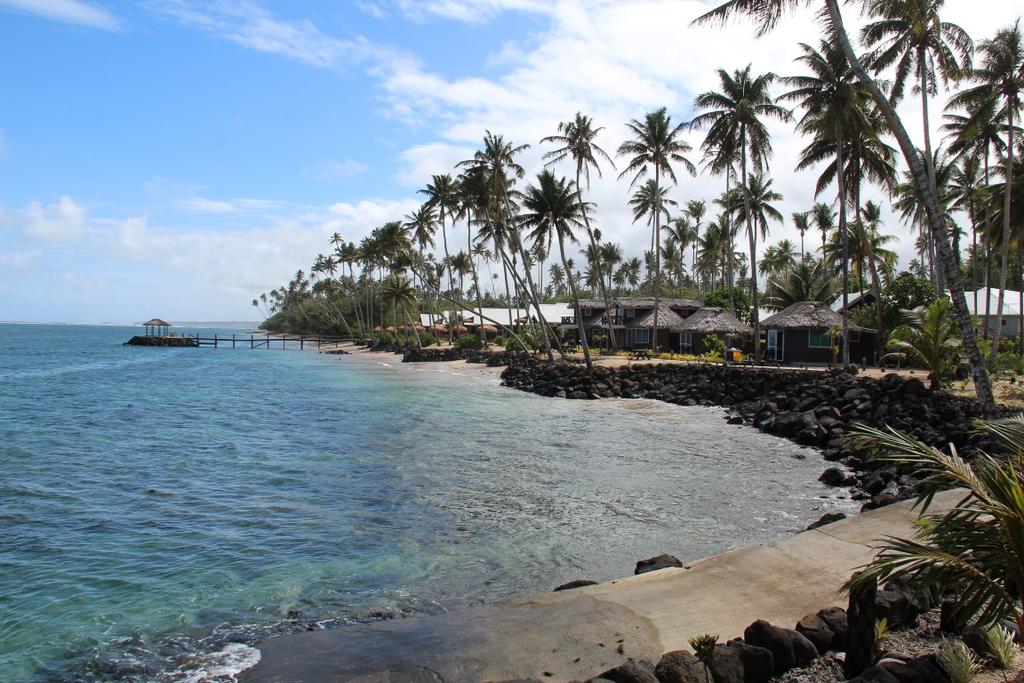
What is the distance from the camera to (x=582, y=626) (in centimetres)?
654

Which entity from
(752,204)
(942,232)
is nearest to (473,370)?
(752,204)

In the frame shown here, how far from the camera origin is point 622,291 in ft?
425

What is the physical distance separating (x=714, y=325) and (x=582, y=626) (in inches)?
1537

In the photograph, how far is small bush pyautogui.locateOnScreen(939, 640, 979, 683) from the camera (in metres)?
4.71

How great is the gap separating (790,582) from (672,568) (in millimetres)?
1287

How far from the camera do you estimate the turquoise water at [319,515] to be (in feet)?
25.5

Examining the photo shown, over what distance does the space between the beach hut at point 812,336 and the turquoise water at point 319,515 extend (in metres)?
12.8

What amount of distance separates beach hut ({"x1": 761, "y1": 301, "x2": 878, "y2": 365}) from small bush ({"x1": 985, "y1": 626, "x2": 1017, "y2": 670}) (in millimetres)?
31193

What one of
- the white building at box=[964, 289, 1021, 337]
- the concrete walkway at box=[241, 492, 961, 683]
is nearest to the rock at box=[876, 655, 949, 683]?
the concrete walkway at box=[241, 492, 961, 683]

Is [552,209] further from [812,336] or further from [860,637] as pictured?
[860,637]

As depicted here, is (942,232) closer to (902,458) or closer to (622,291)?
(902,458)

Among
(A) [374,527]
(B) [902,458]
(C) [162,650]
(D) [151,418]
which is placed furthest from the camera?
(D) [151,418]

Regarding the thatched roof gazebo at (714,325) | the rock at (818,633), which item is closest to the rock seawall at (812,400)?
the rock at (818,633)

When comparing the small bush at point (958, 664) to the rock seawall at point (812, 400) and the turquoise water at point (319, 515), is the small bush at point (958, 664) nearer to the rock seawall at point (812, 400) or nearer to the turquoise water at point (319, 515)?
the rock seawall at point (812, 400)
